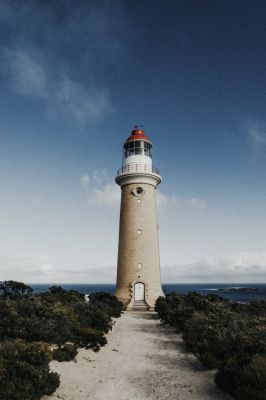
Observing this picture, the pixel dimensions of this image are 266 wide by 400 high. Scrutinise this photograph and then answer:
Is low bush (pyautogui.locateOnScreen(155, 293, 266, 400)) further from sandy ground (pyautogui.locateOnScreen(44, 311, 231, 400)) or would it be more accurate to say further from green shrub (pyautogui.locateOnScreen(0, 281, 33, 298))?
green shrub (pyautogui.locateOnScreen(0, 281, 33, 298))

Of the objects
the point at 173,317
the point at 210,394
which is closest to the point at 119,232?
the point at 173,317

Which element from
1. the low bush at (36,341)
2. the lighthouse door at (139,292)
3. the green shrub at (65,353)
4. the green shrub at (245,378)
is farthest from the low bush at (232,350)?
the lighthouse door at (139,292)

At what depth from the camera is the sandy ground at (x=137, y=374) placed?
7.97 meters

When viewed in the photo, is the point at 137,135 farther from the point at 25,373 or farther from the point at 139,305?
the point at 25,373

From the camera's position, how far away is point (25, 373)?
23.8 ft

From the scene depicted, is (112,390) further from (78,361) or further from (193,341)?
(193,341)

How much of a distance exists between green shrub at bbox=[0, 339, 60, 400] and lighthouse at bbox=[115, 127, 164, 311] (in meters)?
17.5

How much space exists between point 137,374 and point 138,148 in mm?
20084

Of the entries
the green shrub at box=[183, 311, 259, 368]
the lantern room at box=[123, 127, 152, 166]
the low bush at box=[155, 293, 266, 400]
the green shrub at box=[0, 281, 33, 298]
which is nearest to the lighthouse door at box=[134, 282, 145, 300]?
the green shrub at box=[0, 281, 33, 298]

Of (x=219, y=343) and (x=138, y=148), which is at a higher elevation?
(x=138, y=148)

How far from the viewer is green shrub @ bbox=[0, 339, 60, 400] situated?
655 centimetres

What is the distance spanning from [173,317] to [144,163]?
43.8 ft

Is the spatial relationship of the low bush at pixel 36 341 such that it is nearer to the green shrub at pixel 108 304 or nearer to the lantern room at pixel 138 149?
the green shrub at pixel 108 304

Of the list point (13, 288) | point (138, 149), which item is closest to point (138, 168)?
point (138, 149)
